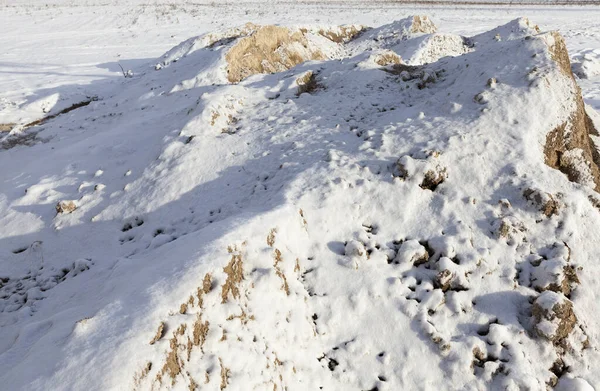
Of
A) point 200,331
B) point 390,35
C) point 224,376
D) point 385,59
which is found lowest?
point 224,376

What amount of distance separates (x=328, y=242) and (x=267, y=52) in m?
12.3

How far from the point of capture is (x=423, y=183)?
20.8ft

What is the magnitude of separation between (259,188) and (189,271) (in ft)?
8.48

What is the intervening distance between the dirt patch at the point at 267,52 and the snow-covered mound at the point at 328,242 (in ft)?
18.5

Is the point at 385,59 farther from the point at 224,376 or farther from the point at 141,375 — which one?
the point at 141,375

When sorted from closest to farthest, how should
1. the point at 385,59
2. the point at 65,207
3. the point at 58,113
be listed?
the point at 65,207
the point at 385,59
the point at 58,113

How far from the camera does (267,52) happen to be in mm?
16031

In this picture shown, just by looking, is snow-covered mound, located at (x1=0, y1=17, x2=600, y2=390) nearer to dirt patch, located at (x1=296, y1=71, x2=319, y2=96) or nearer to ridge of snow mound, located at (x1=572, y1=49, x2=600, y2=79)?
dirt patch, located at (x1=296, y1=71, x2=319, y2=96)

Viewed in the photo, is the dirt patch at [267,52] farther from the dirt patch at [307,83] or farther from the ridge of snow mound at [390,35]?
the dirt patch at [307,83]

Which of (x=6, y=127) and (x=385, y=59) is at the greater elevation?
(x=385, y=59)

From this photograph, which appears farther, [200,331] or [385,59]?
[385,59]

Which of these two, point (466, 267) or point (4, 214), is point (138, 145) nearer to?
point (4, 214)

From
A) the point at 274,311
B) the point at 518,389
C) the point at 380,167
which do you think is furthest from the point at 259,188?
the point at 518,389

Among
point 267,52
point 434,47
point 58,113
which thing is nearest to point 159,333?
point 267,52
